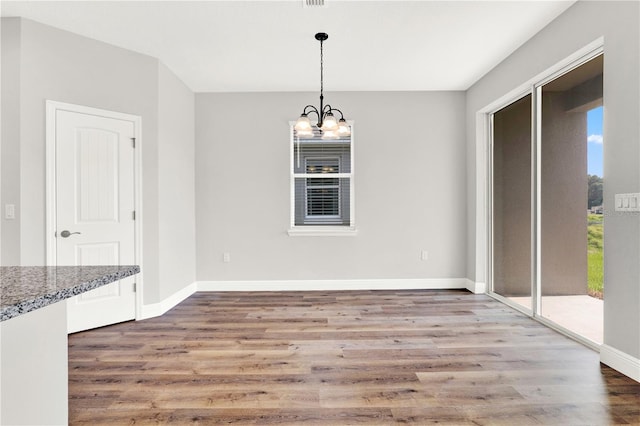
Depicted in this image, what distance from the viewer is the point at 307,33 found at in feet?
10.5

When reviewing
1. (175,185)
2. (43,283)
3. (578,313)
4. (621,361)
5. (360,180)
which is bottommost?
(621,361)

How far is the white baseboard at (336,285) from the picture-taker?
15.6 feet

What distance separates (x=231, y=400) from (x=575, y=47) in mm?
3644

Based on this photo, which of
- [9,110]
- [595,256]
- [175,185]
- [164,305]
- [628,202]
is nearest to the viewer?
[628,202]

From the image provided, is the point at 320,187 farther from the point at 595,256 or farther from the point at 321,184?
the point at 595,256

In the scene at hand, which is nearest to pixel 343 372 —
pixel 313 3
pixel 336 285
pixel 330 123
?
pixel 330 123

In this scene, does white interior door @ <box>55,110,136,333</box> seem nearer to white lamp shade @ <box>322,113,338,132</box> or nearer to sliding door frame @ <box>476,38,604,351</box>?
white lamp shade @ <box>322,113,338,132</box>

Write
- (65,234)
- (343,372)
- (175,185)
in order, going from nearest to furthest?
(343,372)
(65,234)
(175,185)

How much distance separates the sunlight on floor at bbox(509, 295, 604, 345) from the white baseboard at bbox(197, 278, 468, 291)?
1478 millimetres

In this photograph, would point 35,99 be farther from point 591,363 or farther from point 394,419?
point 591,363

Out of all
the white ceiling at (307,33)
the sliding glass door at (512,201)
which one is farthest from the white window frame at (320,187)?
the sliding glass door at (512,201)

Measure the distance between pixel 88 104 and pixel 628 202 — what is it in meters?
4.51

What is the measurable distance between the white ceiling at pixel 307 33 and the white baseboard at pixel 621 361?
269cm

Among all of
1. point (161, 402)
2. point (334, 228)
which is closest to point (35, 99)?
point (161, 402)
